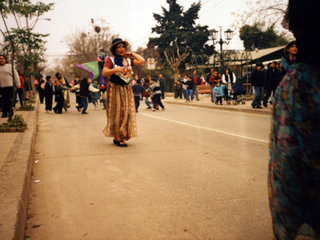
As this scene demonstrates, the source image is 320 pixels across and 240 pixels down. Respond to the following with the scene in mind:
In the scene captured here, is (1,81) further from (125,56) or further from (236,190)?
(236,190)

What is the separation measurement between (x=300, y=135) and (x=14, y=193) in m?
3.00

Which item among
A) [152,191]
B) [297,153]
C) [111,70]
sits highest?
[111,70]

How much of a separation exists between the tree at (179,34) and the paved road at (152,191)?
4440 cm

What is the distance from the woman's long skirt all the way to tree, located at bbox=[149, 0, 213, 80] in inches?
1728

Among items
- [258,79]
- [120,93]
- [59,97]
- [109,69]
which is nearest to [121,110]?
[120,93]

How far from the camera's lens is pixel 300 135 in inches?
72.6

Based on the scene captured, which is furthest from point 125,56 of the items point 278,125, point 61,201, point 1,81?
point 1,81

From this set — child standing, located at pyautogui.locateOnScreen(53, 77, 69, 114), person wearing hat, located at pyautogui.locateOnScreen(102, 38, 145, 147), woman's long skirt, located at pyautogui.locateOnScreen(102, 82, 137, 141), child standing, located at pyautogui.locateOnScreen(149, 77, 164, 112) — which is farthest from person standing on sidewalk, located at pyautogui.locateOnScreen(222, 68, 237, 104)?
woman's long skirt, located at pyautogui.locateOnScreen(102, 82, 137, 141)

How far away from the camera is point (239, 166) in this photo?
5543 millimetres

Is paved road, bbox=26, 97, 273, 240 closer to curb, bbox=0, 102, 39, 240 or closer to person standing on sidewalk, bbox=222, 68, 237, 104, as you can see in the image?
curb, bbox=0, 102, 39, 240

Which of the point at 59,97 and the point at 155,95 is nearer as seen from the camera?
the point at 59,97

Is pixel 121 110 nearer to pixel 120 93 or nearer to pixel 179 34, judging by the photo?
pixel 120 93

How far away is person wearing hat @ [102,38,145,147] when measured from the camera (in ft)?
23.1

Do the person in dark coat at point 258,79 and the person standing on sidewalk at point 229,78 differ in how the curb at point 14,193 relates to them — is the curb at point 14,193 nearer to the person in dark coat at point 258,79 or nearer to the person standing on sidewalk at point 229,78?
the person in dark coat at point 258,79
